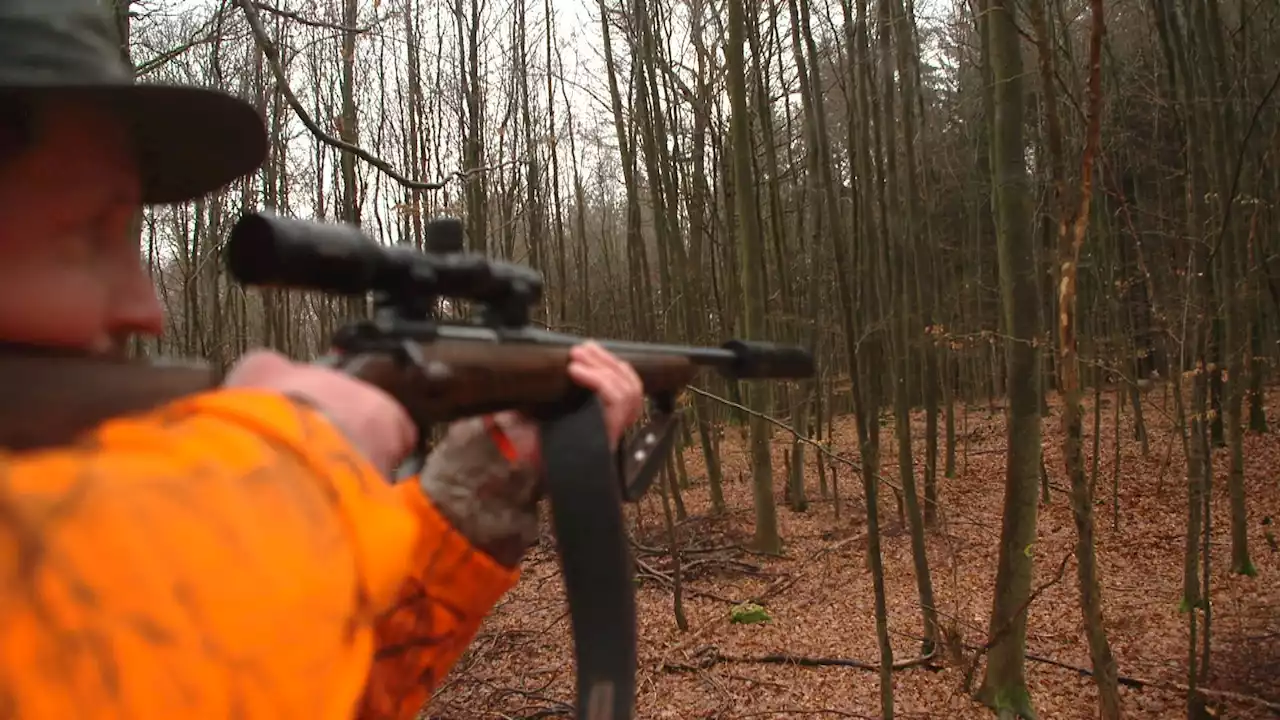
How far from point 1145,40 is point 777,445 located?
9.65 meters

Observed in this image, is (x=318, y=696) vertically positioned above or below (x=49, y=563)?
below

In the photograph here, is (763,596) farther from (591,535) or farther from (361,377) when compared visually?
(361,377)

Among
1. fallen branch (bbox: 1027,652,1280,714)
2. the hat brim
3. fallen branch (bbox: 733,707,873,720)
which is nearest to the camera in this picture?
the hat brim

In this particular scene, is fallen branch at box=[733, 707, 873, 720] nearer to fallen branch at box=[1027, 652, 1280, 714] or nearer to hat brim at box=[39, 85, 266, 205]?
fallen branch at box=[1027, 652, 1280, 714]

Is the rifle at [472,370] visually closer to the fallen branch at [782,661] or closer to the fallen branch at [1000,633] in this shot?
the fallen branch at [1000,633]

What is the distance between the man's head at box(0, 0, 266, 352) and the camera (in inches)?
25.2

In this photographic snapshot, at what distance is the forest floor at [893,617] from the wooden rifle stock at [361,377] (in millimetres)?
5282

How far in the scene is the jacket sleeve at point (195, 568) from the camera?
0.48 metres

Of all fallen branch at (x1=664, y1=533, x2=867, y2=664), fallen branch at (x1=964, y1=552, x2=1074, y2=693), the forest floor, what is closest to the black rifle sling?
fallen branch at (x1=964, y1=552, x2=1074, y2=693)

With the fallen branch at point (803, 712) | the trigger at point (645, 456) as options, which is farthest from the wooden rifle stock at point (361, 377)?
the fallen branch at point (803, 712)

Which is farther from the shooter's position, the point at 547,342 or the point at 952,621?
the point at 952,621

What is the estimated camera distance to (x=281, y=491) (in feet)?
1.81

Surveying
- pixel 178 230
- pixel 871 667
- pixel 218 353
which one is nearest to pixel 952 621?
pixel 871 667

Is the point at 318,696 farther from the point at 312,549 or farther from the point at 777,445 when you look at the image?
the point at 777,445
